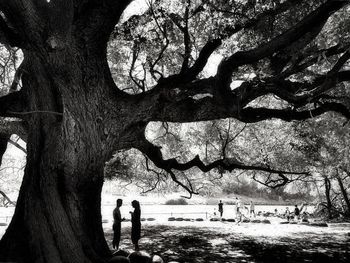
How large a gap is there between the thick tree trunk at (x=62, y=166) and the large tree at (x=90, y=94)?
0.02 m

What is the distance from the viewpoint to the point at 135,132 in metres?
9.57

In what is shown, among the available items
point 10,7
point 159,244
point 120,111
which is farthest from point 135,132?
point 159,244

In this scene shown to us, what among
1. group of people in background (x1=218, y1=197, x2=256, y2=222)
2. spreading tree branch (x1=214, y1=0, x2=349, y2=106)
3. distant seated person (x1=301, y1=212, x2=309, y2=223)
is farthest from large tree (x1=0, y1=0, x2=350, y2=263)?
distant seated person (x1=301, y1=212, x2=309, y2=223)

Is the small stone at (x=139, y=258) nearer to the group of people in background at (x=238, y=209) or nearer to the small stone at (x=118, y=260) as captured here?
the small stone at (x=118, y=260)

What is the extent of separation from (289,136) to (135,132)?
900 centimetres

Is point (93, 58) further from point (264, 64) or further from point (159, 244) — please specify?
point (159, 244)

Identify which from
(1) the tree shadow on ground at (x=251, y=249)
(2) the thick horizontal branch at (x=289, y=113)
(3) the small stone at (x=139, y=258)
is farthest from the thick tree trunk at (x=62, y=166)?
(2) the thick horizontal branch at (x=289, y=113)

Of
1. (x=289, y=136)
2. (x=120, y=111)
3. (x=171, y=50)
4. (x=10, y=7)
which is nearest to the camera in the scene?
(x=10, y=7)

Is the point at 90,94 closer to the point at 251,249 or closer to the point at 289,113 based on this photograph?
the point at 289,113

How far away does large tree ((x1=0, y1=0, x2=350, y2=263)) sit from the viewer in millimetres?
6449

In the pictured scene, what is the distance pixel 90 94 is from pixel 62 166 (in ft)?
5.54

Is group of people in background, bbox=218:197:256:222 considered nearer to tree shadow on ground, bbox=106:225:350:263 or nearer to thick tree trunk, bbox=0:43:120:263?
tree shadow on ground, bbox=106:225:350:263

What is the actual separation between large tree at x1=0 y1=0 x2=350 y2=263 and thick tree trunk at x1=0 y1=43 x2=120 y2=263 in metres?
0.02

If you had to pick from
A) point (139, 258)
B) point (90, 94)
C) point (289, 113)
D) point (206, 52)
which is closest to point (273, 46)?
point (206, 52)
